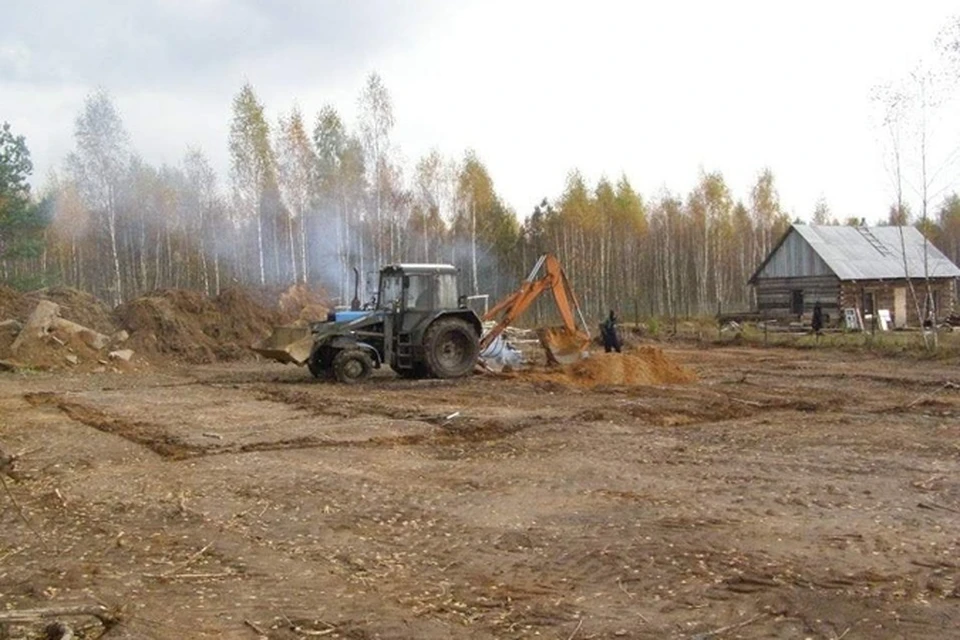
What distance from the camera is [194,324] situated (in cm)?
2930

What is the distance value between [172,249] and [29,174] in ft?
74.3

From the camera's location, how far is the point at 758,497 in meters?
8.13

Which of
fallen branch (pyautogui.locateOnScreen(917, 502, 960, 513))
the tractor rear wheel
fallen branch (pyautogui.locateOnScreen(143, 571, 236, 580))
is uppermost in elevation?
the tractor rear wheel

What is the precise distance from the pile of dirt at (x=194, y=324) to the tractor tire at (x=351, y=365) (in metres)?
10.2

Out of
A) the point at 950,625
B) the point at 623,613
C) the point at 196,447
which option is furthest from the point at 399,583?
the point at 196,447

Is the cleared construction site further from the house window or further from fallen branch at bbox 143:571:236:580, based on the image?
the house window

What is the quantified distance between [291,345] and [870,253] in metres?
27.4

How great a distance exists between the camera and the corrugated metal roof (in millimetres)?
36531

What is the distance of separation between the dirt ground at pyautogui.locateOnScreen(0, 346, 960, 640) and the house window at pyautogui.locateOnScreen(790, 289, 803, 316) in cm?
2406

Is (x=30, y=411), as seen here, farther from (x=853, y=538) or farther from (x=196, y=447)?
(x=853, y=538)

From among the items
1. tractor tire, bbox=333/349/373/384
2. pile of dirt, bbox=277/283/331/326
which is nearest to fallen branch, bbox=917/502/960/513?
tractor tire, bbox=333/349/373/384

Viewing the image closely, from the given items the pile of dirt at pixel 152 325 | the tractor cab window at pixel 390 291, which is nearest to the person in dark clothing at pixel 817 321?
the pile of dirt at pixel 152 325

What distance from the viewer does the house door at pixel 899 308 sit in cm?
3744

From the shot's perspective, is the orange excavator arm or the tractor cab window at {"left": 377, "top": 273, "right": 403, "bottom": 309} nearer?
the tractor cab window at {"left": 377, "top": 273, "right": 403, "bottom": 309}
